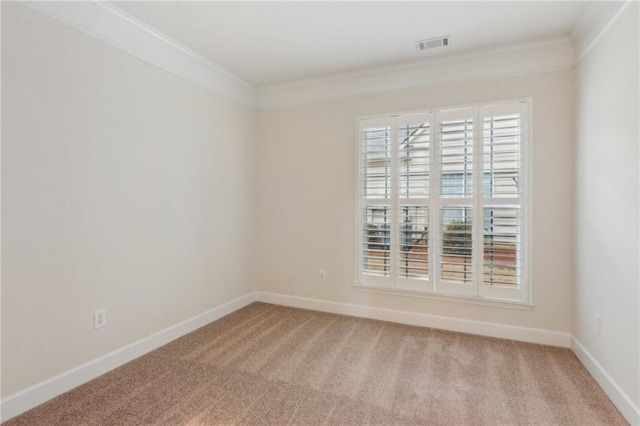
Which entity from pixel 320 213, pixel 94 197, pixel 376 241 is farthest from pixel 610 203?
pixel 94 197

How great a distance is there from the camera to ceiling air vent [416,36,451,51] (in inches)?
107

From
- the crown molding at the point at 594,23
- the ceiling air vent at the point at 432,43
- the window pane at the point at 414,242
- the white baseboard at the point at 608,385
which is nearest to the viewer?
the white baseboard at the point at 608,385

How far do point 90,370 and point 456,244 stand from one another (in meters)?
3.07

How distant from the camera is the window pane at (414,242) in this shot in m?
3.16

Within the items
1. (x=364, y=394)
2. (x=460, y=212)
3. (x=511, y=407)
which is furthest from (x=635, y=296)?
(x=364, y=394)

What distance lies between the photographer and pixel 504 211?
288 cm

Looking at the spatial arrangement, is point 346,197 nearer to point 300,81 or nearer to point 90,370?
point 300,81

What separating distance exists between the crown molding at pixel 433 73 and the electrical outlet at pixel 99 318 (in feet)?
8.88

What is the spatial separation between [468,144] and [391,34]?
1192mm

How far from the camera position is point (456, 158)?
3043 millimetres

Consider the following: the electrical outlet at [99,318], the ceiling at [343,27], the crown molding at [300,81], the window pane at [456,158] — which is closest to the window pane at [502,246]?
the window pane at [456,158]

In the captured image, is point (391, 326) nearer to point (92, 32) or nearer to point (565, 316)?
point (565, 316)

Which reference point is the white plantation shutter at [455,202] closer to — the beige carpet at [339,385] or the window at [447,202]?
the window at [447,202]

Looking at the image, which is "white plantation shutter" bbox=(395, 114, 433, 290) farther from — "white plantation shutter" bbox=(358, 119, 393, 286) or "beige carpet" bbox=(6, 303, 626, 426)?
"beige carpet" bbox=(6, 303, 626, 426)
